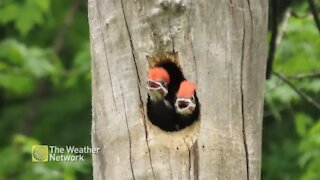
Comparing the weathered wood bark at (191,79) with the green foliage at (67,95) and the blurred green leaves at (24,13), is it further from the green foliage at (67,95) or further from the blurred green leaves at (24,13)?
the blurred green leaves at (24,13)

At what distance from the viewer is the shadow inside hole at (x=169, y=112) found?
3115mm

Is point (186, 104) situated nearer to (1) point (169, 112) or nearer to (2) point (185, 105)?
(2) point (185, 105)

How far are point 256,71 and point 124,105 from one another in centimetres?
47

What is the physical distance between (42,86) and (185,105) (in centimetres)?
477

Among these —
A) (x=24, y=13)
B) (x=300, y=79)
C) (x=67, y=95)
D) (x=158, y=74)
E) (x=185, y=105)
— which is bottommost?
(x=185, y=105)

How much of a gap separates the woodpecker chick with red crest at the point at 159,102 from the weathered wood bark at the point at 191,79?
1.3 inches

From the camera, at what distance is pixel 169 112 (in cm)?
315

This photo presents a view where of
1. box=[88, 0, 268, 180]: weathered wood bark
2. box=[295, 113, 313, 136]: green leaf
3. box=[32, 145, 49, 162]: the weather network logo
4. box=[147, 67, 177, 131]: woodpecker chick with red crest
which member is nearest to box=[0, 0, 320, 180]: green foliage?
box=[295, 113, 313, 136]: green leaf

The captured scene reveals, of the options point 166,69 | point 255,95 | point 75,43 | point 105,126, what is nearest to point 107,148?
point 105,126

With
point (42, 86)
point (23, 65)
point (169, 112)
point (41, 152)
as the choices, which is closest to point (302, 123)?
point (23, 65)

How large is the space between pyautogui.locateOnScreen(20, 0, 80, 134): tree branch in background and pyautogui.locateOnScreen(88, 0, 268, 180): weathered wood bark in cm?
416

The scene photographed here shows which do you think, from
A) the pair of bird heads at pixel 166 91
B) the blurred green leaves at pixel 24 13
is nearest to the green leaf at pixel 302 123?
the blurred green leaves at pixel 24 13

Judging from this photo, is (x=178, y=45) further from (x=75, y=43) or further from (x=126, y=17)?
(x=75, y=43)

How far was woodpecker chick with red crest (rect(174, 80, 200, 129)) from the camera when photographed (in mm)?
3050
